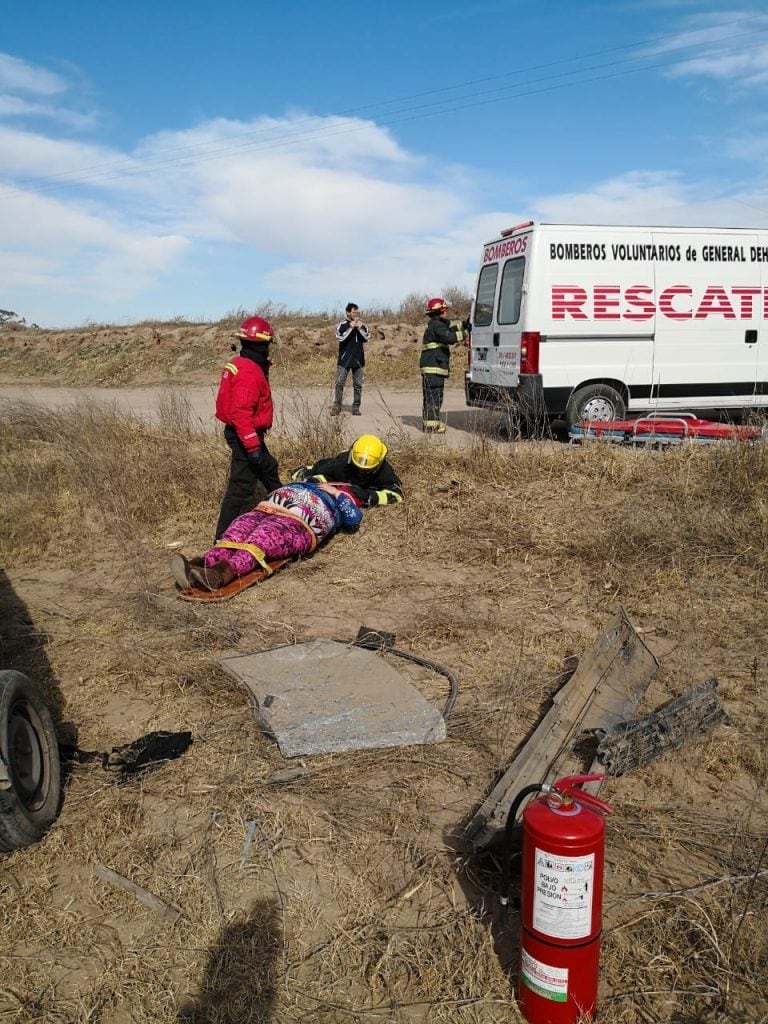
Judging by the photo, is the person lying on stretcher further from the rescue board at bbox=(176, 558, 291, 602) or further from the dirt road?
the dirt road

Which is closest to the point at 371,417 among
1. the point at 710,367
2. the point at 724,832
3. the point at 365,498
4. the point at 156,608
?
the point at 710,367

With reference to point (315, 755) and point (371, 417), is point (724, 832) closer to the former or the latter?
point (315, 755)

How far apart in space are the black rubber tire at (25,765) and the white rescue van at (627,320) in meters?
6.92

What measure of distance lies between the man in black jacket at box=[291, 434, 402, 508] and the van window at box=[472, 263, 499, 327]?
410 centimetres

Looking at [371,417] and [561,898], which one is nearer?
[561,898]

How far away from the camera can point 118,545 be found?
688cm

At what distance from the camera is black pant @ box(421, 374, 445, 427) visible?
10.7 metres

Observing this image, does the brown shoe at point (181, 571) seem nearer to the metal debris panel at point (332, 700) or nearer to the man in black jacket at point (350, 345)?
the metal debris panel at point (332, 700)

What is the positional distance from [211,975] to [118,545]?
5032 millimetres

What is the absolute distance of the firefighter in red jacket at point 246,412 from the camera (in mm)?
6145

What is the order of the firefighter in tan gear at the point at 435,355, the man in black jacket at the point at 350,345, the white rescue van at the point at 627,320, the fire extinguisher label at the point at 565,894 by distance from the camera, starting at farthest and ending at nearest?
the man in black jacket at the point at 350,345, the firefighter in tan gear at the point at 435,355, the white rescue van at the point at 627,320, the fire extinguisher label at the point at 565,894

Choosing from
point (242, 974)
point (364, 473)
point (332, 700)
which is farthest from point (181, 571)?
point (242, 974)

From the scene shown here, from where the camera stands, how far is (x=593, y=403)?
31.8 feet

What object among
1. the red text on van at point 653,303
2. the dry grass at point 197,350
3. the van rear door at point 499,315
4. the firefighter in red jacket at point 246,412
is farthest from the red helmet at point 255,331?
the dry grass at point 197,350
